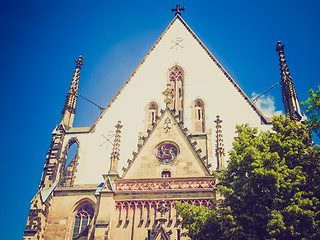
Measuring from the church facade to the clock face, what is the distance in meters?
0.06

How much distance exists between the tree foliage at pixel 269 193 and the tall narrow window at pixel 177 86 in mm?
10751

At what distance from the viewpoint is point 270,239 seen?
11609mm

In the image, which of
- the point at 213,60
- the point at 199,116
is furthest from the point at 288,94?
the point at 213,60

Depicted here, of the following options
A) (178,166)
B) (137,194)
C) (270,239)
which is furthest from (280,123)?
(137,194)

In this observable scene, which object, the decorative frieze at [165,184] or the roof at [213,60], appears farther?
the roof at [213,60]

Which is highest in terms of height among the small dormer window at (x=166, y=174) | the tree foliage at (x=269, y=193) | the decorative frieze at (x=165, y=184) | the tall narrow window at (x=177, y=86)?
the tall narrow window at (x=177, y=86)

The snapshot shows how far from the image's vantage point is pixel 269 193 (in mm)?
13102

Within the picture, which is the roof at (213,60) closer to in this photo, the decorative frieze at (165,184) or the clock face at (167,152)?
the clock face at (167,152)

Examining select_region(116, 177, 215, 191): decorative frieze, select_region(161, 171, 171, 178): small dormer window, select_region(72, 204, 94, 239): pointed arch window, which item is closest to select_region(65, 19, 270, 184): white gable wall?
select_region(72, 204, 94, 239): pointed arch window

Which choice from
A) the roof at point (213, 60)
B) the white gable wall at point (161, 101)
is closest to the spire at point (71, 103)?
the white gable wall at point (161, 101)

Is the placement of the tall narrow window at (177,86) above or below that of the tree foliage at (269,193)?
above

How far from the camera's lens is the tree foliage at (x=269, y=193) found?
12.2 meters

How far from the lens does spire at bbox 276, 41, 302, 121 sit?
22719mm

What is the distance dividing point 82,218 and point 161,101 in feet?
32.8
